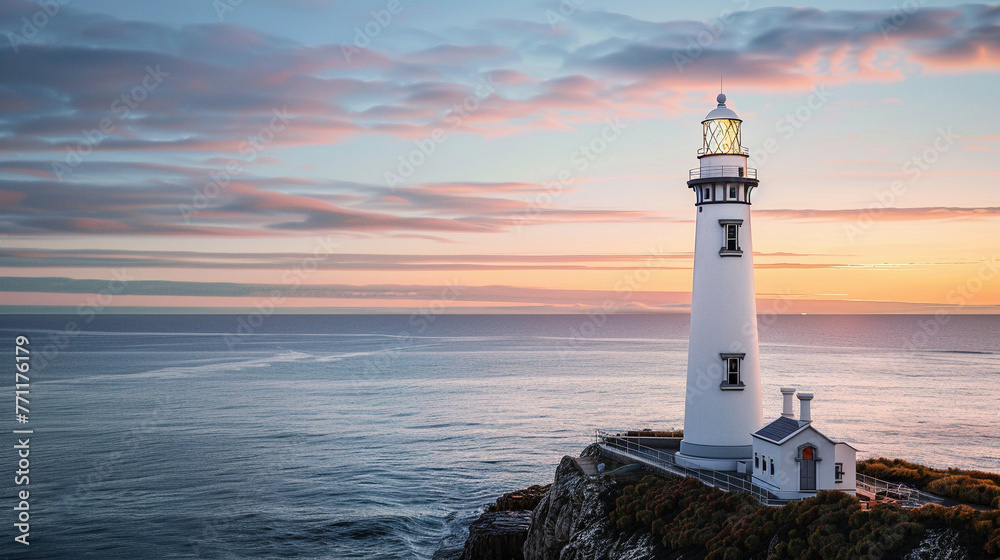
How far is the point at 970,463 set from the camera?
5450 centimetres

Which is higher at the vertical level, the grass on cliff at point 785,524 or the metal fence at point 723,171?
the metal fence at point 723,171

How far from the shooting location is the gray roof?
968 inches

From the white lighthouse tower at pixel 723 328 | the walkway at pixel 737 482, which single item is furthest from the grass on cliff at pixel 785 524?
the white lighthouse tower at pixel 723 328

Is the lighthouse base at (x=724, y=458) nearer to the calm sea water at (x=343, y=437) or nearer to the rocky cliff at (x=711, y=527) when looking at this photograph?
the rocky cliff at (x=711, y=527)

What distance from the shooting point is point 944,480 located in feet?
81.2

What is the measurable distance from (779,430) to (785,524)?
503 centimetres

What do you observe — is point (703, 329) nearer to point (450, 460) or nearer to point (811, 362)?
point (450, 460)

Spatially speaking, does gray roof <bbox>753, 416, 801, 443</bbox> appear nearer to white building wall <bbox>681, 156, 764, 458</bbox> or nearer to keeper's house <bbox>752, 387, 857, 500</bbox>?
keeper's house <bbox>752, 387, 857, 500</bbox>

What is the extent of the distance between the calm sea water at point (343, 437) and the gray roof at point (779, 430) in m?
Result: 19.1

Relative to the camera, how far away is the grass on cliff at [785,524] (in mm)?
17875

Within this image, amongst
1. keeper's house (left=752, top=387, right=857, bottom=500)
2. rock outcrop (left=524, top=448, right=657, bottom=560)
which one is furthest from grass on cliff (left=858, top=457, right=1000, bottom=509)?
rock outcrop (left=524, top=448, right=657, bottom=560)

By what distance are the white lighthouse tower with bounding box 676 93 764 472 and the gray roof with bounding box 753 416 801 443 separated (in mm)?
2257

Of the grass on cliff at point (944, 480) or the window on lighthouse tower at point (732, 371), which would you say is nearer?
the grass on cliff at point (944, 480)

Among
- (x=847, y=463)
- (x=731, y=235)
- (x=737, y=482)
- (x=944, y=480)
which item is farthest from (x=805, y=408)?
(x=731, y=235)
